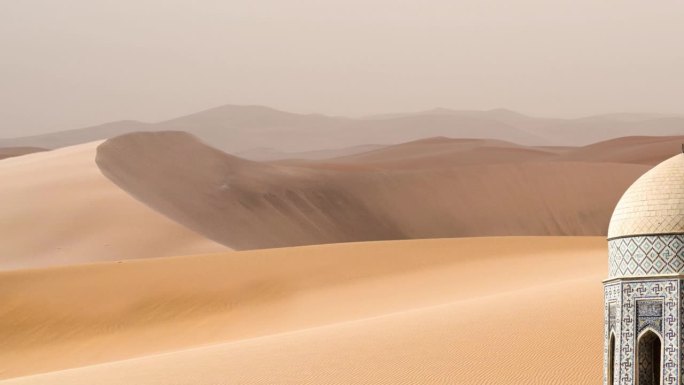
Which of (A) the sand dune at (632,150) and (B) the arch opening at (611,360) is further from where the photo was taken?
(A) the sand dune at (632,150)

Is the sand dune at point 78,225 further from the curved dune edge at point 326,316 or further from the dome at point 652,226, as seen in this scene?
the dome at point 652,226

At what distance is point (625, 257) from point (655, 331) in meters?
0.83

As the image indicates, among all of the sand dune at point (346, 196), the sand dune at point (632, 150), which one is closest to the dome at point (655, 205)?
the sand dune at point (346, 196)

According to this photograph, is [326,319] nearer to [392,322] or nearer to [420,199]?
[392,322]

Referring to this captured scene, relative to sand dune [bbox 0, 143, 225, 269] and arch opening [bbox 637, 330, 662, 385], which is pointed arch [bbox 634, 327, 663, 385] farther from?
sand dune [bbox 0, 143, 225, 269]

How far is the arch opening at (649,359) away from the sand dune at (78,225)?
31122mm

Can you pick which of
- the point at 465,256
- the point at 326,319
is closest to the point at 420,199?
the point at 465,256

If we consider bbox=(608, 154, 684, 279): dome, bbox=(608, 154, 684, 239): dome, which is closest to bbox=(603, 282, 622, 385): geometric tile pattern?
bbox=(608, 154, 684, 279): dome

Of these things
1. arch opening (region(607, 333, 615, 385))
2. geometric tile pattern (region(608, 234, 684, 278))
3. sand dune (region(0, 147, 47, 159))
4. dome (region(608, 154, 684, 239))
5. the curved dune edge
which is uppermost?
sand dune (region(0, 147, 47, 159))

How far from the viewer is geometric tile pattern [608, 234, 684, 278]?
14398 millimetres

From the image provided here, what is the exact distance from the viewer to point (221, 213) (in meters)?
55.8

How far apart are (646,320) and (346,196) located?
47212 mm

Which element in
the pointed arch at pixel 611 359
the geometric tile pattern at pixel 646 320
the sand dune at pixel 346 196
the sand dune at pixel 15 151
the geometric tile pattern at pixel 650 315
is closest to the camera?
the geometric tile pattern at pixel 646 320

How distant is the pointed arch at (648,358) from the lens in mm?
14773
